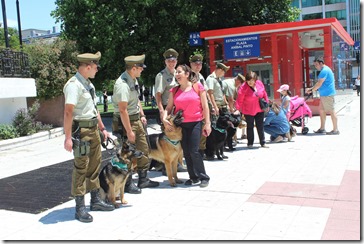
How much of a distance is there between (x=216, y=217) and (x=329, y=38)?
12333 mm

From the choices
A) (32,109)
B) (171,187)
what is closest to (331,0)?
(32,109)

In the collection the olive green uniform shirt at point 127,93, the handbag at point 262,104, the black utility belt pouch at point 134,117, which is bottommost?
the handbag at point 262,104

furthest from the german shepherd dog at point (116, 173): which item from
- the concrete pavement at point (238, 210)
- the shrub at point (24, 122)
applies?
the shrub at point (24, 122)

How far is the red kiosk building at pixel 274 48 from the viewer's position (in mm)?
15383

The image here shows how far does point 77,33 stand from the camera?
1788 centimetres

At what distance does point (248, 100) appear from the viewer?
29.8ft

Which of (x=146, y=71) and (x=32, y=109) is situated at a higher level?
(x=146, y=71)

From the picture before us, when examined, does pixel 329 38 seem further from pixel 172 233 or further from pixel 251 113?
pixel 172 233

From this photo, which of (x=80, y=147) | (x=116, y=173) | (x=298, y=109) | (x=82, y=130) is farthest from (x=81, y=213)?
(x=298, y=109)

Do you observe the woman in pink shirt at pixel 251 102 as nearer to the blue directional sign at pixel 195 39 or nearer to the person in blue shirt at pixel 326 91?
the person in blue shirt at pixel 326 91

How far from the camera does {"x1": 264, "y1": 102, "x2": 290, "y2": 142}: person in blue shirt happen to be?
32.2ft

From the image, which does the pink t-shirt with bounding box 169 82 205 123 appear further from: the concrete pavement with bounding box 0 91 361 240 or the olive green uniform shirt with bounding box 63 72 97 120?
the olive green uniform shirt with bounding box 63 72 97 120

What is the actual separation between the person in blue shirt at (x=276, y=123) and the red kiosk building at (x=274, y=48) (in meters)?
6.15

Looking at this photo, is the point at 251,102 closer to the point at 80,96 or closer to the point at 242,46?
the point at 80,96
